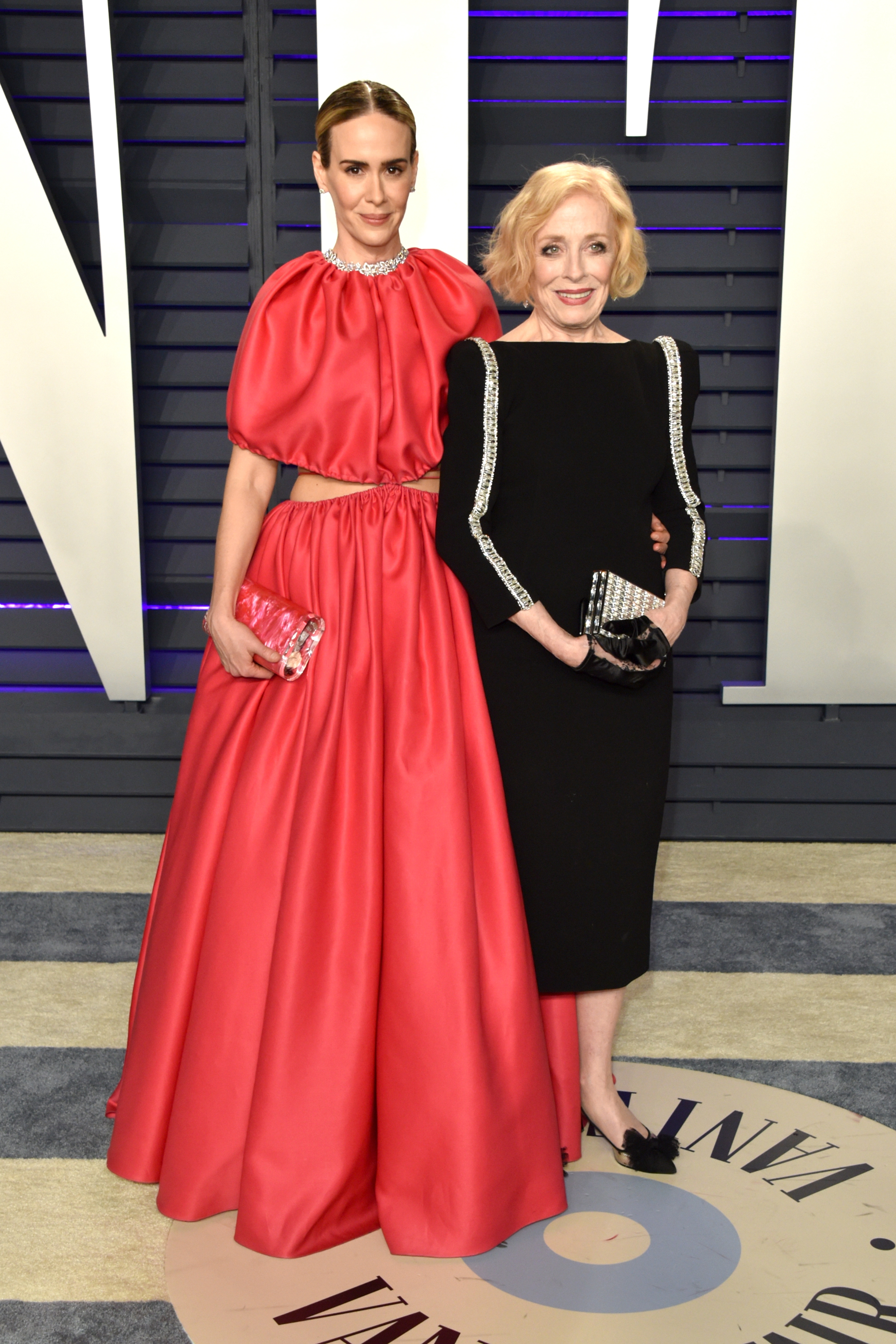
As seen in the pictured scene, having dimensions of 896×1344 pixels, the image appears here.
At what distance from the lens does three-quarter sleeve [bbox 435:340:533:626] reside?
1801mm

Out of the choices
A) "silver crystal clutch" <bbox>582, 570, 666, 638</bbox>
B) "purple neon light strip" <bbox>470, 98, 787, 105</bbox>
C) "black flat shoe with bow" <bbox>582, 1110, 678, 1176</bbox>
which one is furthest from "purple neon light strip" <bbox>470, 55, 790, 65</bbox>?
"black flat shoe with bow" <bbox>582, 1110, 678, 1176</bbox>

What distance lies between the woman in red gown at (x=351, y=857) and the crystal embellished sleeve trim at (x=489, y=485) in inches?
4.2

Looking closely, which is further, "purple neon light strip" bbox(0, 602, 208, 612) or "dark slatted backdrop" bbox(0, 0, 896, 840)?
"purple neon light strip" bbox(0, 602, 208, 612)

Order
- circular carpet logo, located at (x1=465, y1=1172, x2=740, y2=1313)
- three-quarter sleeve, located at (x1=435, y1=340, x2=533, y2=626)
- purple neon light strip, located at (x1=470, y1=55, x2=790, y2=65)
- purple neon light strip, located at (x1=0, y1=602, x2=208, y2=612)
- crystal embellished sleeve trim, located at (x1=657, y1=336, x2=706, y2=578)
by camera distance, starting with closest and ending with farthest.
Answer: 1. circular carpet logo, located at (x1=465, y1=1172, x2=740, y2=1313)
2. three-quarter sleeve, located at (x1=435, y1=340, x2=533, y2=626)
3. crystal embellished sleeve trim, located at (x1=657, y1=336, x2=706, y2=578)
4. purple neon light strip, located at (x1=470, y1=55, x2=790, y2=65)
5. purple neon light strip, located at (x1=0, y1=602, x2=208, y2=612)

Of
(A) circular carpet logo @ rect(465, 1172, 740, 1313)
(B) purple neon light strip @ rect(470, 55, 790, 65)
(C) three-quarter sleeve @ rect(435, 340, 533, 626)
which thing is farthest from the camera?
(B) purple neon light strip @ rect(470, 55, 790, 65)

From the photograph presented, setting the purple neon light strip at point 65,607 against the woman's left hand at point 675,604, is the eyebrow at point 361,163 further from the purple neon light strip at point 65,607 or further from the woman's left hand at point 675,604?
the purple neon light strip at point 65,607

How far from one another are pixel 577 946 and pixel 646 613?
0.53 meters

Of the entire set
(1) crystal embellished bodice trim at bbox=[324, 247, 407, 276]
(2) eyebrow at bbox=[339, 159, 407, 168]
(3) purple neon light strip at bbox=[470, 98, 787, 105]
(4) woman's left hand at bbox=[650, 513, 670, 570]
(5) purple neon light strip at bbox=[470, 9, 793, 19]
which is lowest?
(4) woman's left hand at bbox=[650, 513, 670, 570]

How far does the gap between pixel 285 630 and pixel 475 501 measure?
344 millimetres

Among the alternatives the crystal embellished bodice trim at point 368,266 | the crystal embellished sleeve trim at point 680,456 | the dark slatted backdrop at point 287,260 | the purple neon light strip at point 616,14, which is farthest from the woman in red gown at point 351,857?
the purple neon light strip at point 616,14

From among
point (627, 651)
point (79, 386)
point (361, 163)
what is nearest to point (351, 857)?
point (627, 651)

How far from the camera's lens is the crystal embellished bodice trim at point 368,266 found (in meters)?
1.93

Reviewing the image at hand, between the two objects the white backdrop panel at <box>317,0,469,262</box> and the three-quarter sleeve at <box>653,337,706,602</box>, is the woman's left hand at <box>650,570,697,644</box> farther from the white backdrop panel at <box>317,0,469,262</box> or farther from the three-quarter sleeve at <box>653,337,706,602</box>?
the white backdrop panel at <box>317,0,469,262</box>

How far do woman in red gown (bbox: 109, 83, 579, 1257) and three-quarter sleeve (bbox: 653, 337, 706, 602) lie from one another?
33cm
